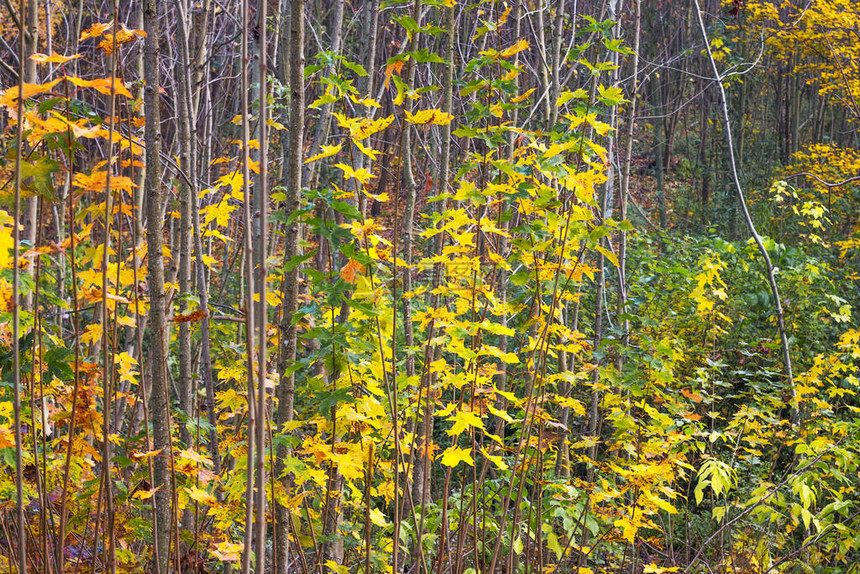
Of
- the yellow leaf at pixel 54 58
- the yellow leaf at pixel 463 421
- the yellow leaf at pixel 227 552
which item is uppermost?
the yellow leaf at pixel 54 58

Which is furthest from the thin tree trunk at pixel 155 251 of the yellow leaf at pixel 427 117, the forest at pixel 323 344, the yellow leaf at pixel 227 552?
the yellow leaf at pixel 427 117

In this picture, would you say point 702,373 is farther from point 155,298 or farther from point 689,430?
point 155,298

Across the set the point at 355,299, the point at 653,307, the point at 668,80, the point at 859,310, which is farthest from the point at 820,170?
the point at 355,299

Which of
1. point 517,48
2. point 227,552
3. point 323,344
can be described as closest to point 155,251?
point 323,344

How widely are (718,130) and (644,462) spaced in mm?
12264

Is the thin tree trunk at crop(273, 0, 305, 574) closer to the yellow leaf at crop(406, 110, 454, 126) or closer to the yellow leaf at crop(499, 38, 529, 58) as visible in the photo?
the yellow leaf at crop(406, 110, 454, 126)

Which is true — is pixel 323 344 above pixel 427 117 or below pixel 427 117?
below

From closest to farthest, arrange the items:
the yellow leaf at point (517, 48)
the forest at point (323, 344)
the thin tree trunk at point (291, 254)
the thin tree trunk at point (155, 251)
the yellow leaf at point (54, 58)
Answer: the yellow leaf at point (54, 58) < the forest at point (323, 344) < the thin tree trunk at point (155, 251) < the thin tree trunk at point (291, 254) < the yellow leaf at point (517, 48)

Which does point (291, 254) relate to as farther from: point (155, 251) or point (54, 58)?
point (54, 58)

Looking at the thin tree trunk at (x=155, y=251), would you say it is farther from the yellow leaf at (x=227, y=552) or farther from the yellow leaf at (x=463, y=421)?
the yellow leaf at (x=463, y=421)

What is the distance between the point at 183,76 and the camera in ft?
8.43

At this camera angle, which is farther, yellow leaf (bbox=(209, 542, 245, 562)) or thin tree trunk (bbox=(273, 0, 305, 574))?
thin tree trunk (bbox=(273, 0, 305, 574))

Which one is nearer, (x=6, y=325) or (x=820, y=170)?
(x=6, y=325)

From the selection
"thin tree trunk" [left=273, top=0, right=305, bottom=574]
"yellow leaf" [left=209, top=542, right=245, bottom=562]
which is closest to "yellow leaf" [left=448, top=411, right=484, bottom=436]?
"thin tree trunk" [left=273, top=0, right=305, bottom=574]
